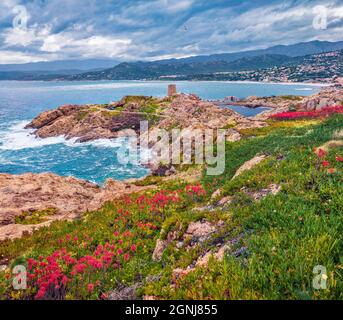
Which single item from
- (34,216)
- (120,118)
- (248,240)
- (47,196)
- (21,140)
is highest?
(120,118)

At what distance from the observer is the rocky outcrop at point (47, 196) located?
22297 mm

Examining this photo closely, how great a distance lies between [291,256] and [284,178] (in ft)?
21.3

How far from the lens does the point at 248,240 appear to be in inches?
334

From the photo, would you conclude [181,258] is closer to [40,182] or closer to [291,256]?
[291,256]

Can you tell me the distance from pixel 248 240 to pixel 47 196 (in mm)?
23621

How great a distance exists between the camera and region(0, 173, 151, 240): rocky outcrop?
2230 centimetres

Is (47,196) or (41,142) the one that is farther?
(41,142)

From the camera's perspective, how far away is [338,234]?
7.53 metres

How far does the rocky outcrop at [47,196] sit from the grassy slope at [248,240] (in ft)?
12.8

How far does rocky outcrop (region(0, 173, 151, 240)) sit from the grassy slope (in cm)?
389

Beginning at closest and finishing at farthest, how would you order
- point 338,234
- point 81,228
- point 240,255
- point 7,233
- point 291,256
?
point 291,256, point 338,234, point 240,255, point 81,228, point 7,233

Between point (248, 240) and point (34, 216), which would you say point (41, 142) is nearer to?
point (34, 216)

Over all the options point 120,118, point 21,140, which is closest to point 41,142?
point 21,140
